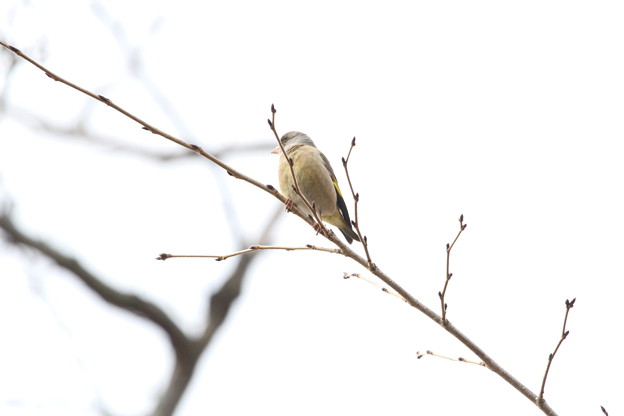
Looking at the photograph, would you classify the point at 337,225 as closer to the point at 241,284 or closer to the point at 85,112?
the point at 85,112

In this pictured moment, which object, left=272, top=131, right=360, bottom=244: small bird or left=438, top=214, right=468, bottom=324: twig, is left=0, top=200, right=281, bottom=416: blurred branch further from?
left=438, top=214, right=468, bottom=324: twig

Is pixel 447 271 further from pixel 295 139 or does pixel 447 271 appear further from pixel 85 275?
pixel 85 275

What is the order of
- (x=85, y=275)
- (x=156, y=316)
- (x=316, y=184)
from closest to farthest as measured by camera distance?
(x=316, y=184) < (x=85, y=275) < (x=156, y=316)

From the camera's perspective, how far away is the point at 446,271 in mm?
2998

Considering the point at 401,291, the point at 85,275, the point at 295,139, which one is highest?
the point at 295,139

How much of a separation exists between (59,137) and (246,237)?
315 centimetres

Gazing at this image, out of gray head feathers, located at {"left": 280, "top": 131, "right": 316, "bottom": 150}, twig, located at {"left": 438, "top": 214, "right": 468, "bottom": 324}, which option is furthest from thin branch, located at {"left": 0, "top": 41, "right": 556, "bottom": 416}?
gray head feathers, located at {"left": 280, "top": 131, "right": 316, "bottom": 150}

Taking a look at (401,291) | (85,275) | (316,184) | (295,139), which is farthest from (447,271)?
(85,275)

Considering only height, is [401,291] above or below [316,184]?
below

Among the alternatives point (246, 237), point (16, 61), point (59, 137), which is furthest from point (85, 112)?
point (246, 237)

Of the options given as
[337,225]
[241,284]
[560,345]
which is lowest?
[560,345]

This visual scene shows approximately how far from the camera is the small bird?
5.61m

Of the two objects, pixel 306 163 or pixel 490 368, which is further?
pixel 306 163

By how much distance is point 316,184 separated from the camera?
18.7 feet
